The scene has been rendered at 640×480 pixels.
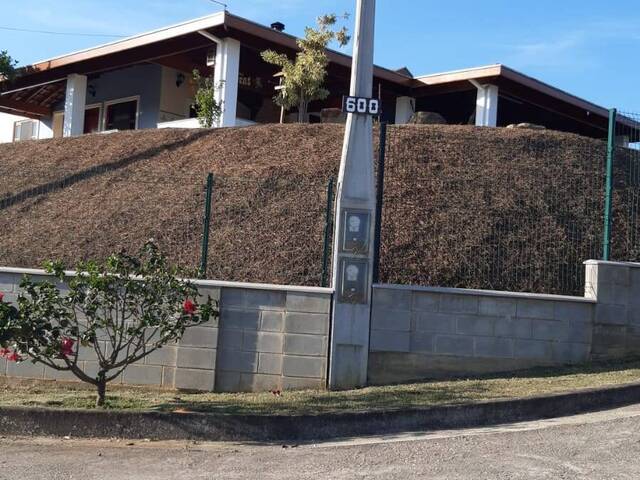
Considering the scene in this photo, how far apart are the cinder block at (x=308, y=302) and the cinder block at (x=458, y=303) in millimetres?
1418

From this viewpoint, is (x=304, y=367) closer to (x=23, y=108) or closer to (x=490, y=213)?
(x=490, y=213)

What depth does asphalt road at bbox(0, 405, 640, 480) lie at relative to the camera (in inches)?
222

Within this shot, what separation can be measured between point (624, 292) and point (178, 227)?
6398 mm

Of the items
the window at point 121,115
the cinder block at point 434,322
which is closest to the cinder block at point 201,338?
the cinder block at point 434,322

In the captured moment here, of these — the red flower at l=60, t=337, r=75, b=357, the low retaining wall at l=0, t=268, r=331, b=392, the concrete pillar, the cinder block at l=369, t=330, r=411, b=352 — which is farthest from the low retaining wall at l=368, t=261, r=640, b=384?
the concrete pillar

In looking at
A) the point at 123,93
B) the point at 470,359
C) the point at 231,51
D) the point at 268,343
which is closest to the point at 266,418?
the point at 268,343

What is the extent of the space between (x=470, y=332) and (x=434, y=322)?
0.46 meters

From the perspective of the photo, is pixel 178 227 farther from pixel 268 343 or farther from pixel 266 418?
pixel 266 418

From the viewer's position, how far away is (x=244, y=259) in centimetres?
1061

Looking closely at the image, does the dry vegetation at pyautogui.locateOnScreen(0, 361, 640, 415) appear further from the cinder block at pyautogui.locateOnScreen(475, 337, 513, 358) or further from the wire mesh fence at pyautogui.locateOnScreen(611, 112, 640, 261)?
the wire mesh fence at pyautogui.locateOnScreen(611, 112, 640, 261)

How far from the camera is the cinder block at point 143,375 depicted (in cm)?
896

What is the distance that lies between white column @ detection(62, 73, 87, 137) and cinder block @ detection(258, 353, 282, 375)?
1523 cm

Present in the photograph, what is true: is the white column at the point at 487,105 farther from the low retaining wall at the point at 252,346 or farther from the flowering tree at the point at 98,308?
the flowering tree at the point at 98,308

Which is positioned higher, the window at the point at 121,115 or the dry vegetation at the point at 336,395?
the window at the point at 121,115
